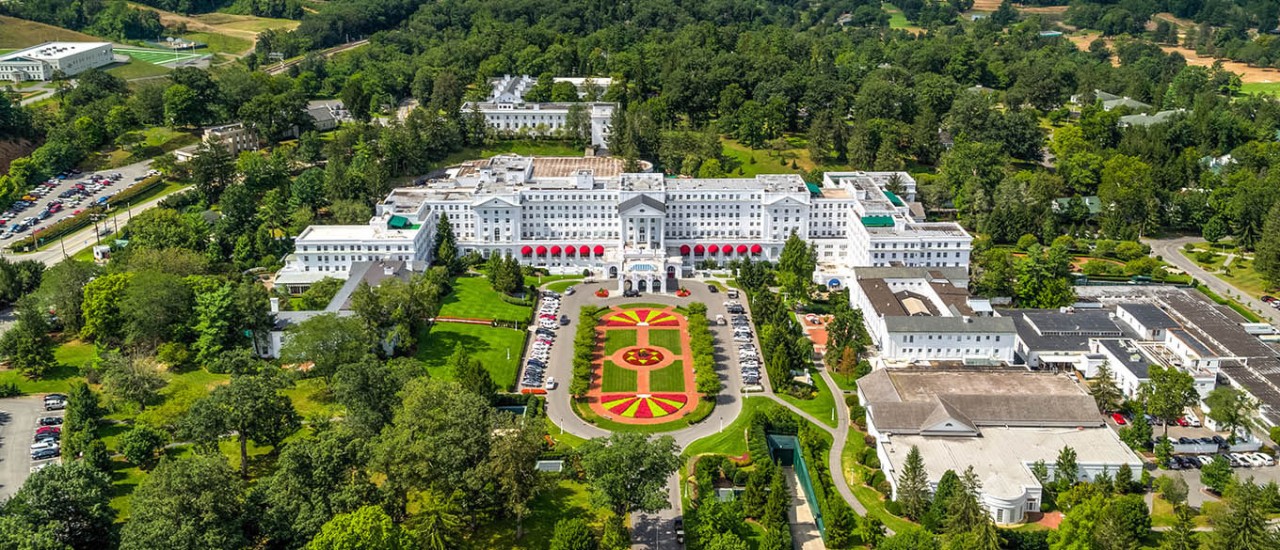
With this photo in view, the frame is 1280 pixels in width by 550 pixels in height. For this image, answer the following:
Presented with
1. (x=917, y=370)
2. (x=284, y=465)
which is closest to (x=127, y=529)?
(x=284, y=465)

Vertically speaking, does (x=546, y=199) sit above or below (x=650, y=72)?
below

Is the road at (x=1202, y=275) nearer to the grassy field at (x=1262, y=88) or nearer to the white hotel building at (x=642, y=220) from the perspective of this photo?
the white hotel building at (x=642, y=220)

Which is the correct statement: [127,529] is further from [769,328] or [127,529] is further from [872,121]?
[872,121]

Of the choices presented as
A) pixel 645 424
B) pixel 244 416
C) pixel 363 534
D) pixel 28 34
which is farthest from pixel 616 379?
pixel 28 34

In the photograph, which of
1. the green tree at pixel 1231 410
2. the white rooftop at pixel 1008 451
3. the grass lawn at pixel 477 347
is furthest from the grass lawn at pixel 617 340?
the green tree at pixel 1231 410

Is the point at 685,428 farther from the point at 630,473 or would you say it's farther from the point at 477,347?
the point at 477,347

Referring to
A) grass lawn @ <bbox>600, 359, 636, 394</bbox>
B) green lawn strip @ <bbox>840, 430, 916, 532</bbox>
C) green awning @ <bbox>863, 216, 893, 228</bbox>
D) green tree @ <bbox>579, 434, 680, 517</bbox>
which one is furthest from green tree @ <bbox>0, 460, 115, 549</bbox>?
green awning @ <bbox>863, 216, 893, 228</bbox>

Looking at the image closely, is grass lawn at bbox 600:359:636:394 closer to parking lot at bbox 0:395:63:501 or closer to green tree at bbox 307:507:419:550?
green tree at bbox 307:507:419:550
